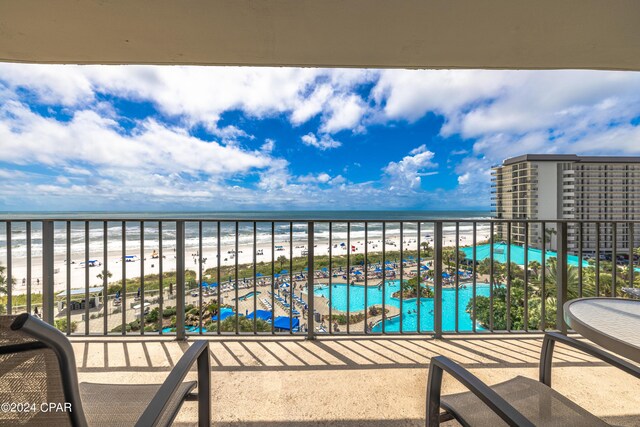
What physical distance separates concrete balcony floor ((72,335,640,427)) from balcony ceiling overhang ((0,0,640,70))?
2.18 meters

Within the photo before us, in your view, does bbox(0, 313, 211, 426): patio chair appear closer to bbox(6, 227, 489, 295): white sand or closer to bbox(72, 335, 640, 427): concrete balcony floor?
bbox(72, 335, 640, 427): concrete balcony floor

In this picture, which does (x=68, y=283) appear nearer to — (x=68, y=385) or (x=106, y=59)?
(x=106, y=59)

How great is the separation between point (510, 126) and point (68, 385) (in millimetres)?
35437

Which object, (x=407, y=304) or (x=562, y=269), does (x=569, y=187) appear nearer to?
(x=407, y=304)

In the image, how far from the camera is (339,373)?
1.71 m

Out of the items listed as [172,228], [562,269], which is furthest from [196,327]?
[562,269]

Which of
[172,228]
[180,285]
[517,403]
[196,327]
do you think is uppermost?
[172,228]

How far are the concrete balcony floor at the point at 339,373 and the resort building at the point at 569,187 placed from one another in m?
16.8

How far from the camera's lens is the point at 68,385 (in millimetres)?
601

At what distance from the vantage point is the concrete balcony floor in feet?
4.54

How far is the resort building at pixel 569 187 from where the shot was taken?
14961 millimetres

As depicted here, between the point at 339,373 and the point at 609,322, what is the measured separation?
1379 mm

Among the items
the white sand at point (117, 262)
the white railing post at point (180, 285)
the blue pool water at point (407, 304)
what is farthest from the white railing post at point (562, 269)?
the blue pool water at point (407, 304)

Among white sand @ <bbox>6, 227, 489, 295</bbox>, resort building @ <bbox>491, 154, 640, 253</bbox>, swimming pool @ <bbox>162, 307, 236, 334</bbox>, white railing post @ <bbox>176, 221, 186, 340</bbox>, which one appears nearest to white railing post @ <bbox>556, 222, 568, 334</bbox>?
white sand @ <bbox>6, 227, 489, 295</bbox>
